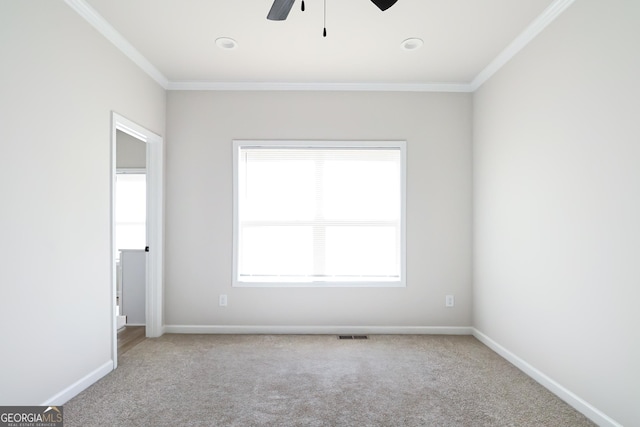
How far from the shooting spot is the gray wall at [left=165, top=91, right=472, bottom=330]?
13.1ft

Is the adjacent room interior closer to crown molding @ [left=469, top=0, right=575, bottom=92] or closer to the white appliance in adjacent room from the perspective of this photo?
crown molding @ [left=469, top=0, right=575, bottom=92]

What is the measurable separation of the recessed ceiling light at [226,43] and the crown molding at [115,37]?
2.64 feet

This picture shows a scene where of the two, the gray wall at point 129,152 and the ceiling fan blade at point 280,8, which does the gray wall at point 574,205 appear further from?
the gray wall at point 129,152

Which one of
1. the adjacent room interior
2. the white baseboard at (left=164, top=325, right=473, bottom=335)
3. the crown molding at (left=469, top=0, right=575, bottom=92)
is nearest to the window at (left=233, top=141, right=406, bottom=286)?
the adjacent room interior

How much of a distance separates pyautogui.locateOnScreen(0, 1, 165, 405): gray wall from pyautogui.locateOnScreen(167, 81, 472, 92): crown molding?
1.01 m

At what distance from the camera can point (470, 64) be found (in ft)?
11.5

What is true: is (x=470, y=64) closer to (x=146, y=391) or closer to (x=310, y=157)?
(x=310, y=157)

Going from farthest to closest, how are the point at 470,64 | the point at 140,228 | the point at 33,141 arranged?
the point at 140,228 < the point at 470,64 < the point at 33,141

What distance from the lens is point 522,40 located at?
297cm

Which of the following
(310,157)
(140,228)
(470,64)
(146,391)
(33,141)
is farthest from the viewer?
(140,228)

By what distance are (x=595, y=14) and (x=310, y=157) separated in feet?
8.79

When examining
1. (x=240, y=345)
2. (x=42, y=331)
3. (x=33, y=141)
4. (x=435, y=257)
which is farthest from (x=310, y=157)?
(x=42, y=331)

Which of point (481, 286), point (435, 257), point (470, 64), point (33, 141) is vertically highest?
point (470, 64)

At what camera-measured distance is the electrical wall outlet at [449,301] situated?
157 inches
